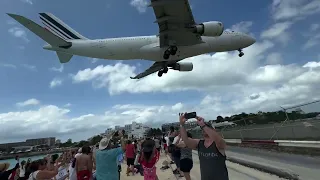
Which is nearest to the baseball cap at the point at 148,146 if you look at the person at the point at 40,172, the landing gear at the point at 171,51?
the person at the point at 40,172

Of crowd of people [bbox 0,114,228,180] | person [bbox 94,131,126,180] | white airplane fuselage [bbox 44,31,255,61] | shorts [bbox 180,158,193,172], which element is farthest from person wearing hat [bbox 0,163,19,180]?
white airplane fuselage [bbox 44,31,255,61]

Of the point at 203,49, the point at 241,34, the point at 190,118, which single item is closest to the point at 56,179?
the point at 190,118

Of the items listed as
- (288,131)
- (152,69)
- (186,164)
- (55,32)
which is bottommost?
(186,164)

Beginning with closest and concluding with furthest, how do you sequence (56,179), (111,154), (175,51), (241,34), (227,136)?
(111,154)
(56,179)
(175,51)
(241,34)
(227,136)

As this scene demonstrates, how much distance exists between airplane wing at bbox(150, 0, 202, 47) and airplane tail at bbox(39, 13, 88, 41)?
786 cm

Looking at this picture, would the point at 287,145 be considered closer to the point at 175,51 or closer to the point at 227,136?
the point at 175,51

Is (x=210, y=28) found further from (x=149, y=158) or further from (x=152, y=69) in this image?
(x=149, y=158)

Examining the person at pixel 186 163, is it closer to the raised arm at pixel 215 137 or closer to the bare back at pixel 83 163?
the bare back at pixel 83 163

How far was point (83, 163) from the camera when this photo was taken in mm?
6824

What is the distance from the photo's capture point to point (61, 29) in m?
24.8

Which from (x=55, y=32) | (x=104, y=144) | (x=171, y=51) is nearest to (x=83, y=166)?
(x=104, y=144)

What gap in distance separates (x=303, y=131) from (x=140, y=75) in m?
16.0

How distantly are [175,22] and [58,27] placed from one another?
10866mm

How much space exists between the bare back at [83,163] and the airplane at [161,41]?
12.9 m
